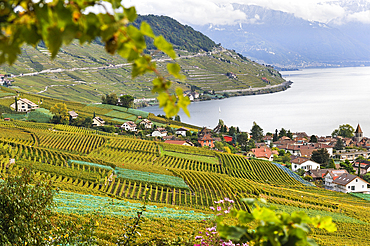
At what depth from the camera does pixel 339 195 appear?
1366 inches

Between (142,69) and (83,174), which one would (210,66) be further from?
(142,69)

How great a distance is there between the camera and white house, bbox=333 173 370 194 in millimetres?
36750

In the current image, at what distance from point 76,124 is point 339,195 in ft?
134

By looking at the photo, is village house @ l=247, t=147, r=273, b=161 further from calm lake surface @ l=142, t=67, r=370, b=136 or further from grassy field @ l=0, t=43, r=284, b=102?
grassy field @ l=0, t=43, r=284, b=102

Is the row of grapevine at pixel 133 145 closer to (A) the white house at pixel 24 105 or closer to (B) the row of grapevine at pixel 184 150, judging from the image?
(B) the row of grapevine at pixel 184 150

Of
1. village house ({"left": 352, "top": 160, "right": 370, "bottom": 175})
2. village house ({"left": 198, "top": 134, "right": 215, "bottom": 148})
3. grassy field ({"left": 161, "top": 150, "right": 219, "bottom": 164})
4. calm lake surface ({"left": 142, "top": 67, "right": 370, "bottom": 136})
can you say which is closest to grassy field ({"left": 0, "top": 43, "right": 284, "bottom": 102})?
calm lake surface ({"left": 142, "top": 67, "right": 370, "bottom": 136})

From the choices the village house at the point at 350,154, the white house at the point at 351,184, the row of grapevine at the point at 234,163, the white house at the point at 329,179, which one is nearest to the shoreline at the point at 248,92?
the village house at the point at 350,154

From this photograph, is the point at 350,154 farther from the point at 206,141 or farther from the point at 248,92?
the point at 248,92

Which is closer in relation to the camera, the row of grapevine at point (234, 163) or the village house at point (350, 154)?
the row of grapevine at point (234, 163)

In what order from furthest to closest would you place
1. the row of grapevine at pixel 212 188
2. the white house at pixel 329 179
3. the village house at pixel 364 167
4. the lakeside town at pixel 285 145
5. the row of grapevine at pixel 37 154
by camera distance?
the lakeside town at pixel 285 145, the village house at pixel 364 167, the white house at pixel 329 179, the row of grapevine at pixel 37 154, the row of grapevine at pixel 212 188

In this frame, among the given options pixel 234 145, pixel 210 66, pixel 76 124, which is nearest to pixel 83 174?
pixel 76 124

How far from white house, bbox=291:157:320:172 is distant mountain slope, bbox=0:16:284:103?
55.7 m

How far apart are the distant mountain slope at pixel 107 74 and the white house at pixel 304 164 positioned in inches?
2191

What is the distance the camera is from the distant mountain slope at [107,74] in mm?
107562
